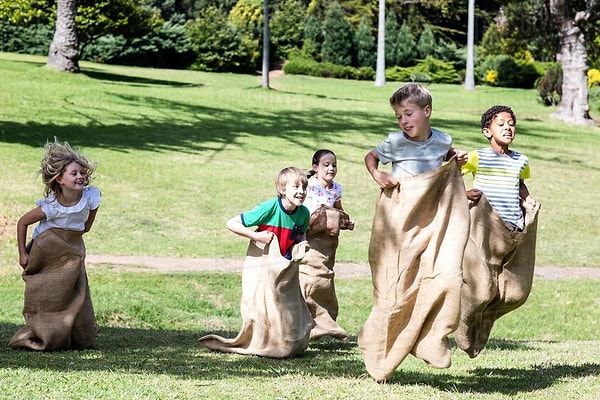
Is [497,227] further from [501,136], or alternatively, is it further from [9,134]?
[9,134]

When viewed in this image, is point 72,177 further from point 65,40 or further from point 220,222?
point 65,40

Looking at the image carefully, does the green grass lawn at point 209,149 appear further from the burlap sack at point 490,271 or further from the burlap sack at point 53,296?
the burlap sack at point 490,271

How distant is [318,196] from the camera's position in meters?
9.05

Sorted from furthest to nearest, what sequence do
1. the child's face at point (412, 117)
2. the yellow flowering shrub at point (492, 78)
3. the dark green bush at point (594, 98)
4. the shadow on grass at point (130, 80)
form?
the yellow flowering shrub at point (492, 78), the dark green bush at point (594, 98), the shadow on grass at point (130, 80), the child's face at point (412, 117)

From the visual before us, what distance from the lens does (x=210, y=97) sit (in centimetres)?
3622

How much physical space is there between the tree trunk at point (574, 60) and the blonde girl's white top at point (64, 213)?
99.9 ft

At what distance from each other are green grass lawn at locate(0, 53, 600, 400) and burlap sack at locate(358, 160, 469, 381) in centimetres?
26

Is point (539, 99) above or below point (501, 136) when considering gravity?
below

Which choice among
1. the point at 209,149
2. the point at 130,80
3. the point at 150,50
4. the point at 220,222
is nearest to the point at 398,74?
the point at 150,50

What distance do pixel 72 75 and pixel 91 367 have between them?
30242 mm

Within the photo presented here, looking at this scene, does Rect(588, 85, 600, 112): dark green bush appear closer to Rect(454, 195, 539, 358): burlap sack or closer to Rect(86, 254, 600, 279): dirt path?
Rect(86, 254, 600, 279): dirt path

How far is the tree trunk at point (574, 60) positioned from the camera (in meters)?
36.8

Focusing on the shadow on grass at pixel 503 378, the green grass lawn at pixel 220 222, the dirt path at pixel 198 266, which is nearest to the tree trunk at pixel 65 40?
the green grass lawn at pixel 220 222

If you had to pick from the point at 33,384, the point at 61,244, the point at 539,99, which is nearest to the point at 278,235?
the point at 61,244
